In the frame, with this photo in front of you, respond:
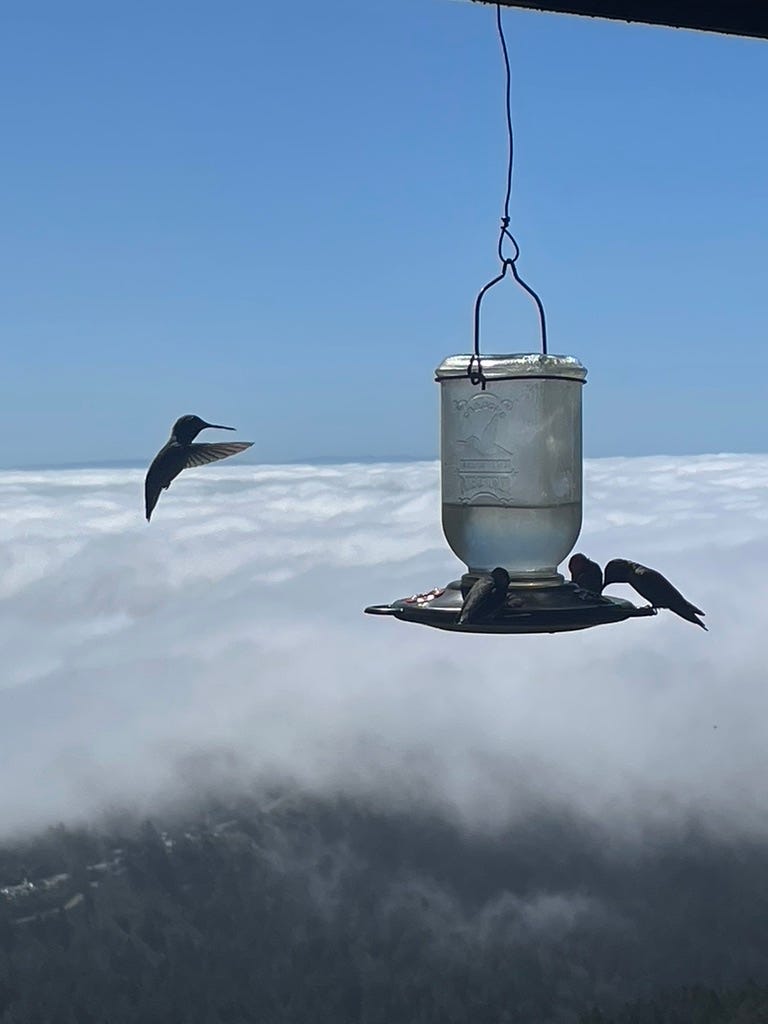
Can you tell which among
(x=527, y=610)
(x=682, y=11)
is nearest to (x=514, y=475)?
(x=527, y=610)

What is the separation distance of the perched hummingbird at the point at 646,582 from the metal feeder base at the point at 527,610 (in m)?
0.20

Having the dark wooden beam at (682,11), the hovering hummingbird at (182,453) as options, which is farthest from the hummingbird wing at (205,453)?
the dark wooden beam at (682,11)

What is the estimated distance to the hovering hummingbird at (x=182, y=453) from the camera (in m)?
6.34

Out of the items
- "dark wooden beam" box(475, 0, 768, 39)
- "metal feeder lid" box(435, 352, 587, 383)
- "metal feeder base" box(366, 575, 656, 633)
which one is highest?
"dark wooden beam" box(475, 0, 768, 39)

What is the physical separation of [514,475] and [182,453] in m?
2.10

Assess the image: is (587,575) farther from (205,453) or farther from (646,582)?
(205,453)

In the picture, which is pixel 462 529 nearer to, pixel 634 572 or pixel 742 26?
pixel 634 572

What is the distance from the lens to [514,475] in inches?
190

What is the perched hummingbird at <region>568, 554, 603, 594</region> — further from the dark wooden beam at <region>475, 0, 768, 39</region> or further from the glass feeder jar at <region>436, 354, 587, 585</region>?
the dark wooden beam at <region>475, 0, 768, 39</region>

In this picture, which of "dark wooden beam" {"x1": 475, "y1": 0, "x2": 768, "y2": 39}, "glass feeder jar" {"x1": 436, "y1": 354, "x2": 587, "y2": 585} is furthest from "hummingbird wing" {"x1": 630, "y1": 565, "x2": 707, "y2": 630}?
"dark wooden beam" {"x1": 475, "y1": 0, "x2": 768, "y2": 39}

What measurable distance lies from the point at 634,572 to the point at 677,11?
6.39ft

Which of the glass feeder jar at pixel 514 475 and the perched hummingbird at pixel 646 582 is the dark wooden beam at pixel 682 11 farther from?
the perched hummingbird at pixel 646 582

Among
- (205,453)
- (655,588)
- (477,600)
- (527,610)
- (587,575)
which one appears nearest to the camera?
(477,600)

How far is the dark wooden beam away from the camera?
3.45 meters
